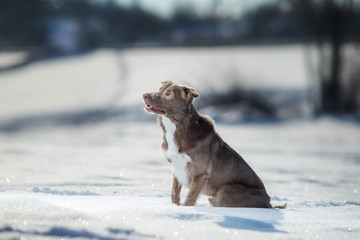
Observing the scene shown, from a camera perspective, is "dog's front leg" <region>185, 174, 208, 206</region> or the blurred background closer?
"dog's front leg" <region>185, 174, 208, 206</region>

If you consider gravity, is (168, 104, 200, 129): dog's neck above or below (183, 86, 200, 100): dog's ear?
below

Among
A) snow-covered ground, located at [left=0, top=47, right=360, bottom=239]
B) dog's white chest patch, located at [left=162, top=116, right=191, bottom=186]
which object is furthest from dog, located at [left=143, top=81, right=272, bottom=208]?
snow-covered ground, located at [left=0, top=47, right=360, bottom=239]

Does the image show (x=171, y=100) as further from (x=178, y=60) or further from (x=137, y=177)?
(x=178, y=60)

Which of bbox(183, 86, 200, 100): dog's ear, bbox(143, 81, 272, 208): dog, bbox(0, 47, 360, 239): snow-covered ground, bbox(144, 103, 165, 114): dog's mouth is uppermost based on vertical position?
bbox(183, 86, 200, 100): dog's ear

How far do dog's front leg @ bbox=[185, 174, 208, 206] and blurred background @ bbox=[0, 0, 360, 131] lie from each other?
10.5 m

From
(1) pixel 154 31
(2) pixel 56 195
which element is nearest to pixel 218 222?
(2) pixel 56 195

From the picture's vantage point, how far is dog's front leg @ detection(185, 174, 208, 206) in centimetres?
459

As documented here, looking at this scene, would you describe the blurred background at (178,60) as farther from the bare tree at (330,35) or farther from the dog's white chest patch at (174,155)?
the dog's white chest patch at (174,155)

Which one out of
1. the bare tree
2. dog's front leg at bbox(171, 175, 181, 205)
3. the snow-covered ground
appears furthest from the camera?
the bare tree

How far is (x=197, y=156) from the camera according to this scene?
15.1 feet

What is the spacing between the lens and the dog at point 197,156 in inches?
181

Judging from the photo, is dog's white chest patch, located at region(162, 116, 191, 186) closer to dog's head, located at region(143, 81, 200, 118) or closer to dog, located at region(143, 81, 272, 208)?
dog, located at region(143, 81, 272, 208)

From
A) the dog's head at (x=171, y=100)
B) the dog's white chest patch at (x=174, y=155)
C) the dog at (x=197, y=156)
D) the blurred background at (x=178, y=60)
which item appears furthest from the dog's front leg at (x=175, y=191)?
the blurred background at (x=178, y=60)

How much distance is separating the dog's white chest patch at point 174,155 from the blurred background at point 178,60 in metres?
10.3
